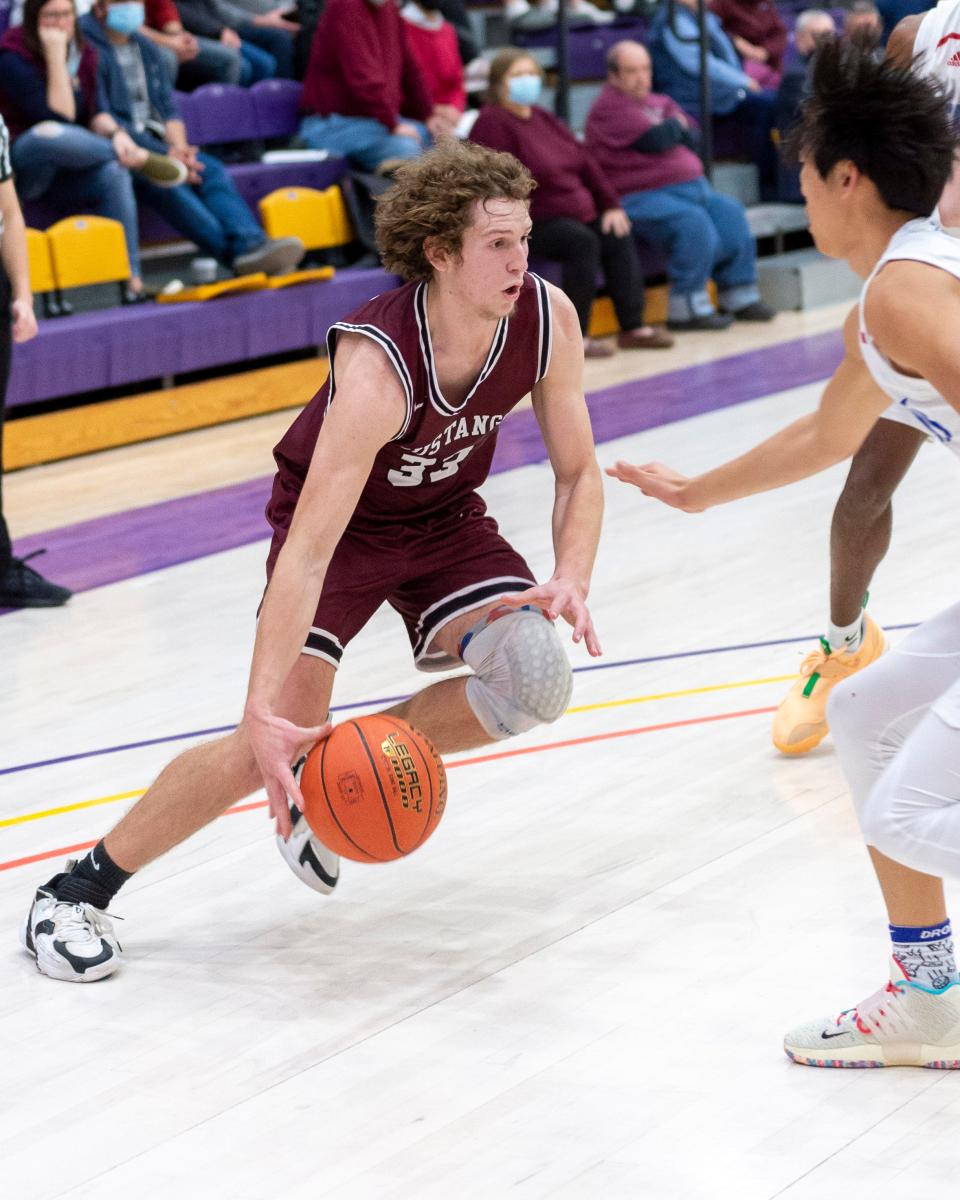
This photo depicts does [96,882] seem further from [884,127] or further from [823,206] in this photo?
[884,127]

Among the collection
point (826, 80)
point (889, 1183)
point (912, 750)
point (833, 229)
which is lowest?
point (889, 1183)

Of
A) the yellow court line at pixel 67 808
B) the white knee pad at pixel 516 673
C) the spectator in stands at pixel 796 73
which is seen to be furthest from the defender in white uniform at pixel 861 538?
the spectator in stands at pixel 796 73

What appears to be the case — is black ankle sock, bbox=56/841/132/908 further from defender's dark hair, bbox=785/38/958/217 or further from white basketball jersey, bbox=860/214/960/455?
defender's dark hair, bbox=785/38/958/217

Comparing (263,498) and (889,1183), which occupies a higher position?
(889,1183)

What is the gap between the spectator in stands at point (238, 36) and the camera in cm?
994

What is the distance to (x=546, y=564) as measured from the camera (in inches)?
230

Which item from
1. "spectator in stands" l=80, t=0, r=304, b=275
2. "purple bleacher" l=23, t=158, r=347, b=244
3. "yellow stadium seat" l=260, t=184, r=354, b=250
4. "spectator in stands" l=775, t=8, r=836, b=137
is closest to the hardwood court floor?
"spectator in stands" l=80, t=0, r=304, b=275

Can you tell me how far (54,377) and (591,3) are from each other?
21.8 ft

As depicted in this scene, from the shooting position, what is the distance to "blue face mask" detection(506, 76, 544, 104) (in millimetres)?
9453

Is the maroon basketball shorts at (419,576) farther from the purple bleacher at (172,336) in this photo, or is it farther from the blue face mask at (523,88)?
the blue face mask at (523,88)

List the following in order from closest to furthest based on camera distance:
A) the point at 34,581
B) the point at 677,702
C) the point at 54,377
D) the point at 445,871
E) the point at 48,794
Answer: the point at 445,871 → the point at 48,794 → the point at 677,702 → the point at 34,581 → the point at 54,377

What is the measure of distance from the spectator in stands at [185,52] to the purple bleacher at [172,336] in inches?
57.1

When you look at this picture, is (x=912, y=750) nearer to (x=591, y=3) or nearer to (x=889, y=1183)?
(x=889, y=1183)

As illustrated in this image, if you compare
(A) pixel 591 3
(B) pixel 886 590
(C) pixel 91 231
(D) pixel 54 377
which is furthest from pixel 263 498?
(A) pixel 591 3
